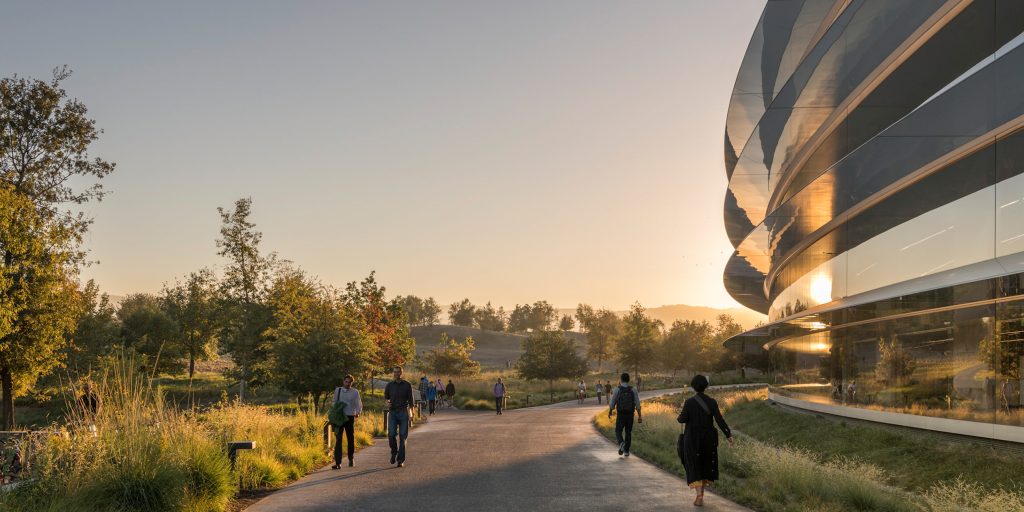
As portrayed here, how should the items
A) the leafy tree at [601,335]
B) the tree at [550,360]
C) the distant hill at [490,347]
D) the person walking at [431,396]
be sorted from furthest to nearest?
the distant hill at [490,347] < the leafy tree at [601,335] < the tree at [550,360] < the person walking at [431,396]

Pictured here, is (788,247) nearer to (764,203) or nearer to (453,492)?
(764,203)

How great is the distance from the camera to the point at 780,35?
34562 mm

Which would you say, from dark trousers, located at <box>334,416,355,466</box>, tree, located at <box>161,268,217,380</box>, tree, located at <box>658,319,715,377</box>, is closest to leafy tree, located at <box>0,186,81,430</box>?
dark trousers, located at <box>334,416,355,466</box>

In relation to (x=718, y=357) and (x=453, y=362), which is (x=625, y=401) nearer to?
(x=453, y=362)

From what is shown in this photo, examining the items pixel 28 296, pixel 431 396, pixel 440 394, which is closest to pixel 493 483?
pixel 28 296

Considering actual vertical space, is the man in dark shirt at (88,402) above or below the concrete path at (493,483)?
above

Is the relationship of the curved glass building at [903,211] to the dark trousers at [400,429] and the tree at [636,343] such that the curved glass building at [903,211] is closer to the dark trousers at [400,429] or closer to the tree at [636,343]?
the dark trousers at [400,429]

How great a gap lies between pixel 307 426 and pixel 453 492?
8.74 m

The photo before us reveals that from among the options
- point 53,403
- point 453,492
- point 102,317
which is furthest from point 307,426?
point 102,317

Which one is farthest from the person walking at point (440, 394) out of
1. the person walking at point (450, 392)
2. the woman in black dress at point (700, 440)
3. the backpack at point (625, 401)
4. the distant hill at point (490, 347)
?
the distant hill at point (490, 347)

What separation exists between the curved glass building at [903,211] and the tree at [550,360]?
36.8 meters

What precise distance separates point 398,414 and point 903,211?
1315 centimetres

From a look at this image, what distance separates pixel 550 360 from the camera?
228 feet

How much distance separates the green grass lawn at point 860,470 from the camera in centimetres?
1103
